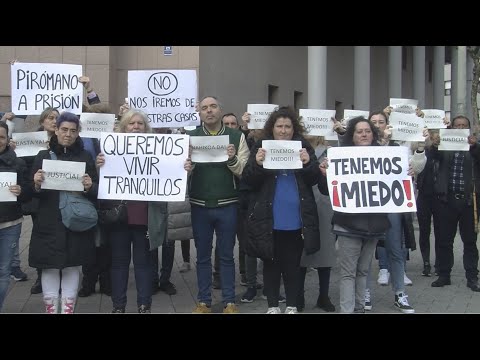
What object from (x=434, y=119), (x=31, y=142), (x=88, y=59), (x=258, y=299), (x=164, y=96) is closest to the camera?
(x=31, y=142)

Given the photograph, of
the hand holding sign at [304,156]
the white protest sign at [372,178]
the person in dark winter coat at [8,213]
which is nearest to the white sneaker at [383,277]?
the white protest sign at [372,178]

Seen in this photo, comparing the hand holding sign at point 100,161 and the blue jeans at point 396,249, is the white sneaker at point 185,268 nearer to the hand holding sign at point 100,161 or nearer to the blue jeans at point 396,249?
the blue jeans at point 396,249

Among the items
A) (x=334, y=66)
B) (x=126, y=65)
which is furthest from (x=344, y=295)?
(x=334, y=66)

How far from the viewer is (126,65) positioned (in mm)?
15352

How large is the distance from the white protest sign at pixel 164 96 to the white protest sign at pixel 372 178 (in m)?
2.30

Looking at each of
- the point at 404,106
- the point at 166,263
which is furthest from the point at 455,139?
the point at 166,263

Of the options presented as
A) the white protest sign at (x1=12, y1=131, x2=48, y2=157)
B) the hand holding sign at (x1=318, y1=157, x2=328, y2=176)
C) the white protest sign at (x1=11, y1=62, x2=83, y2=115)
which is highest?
the white protest sign at (x1=11, y1=62, x2=83, y2=115)

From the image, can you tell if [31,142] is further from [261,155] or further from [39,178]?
[261,155]

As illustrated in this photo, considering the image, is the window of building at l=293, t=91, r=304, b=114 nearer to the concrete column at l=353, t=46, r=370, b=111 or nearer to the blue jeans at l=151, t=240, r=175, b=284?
the concrete column at l=353, t=46, r=370, b=111

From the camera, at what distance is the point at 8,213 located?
18.6 ft

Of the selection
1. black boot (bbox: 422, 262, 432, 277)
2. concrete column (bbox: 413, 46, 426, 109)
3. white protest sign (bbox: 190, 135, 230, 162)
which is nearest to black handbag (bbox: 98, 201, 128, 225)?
white protest sign (bbox: 190, 135, 230, 162)

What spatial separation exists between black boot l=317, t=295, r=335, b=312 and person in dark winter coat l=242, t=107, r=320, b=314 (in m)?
0.89

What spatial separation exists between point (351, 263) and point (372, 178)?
0.80 metres

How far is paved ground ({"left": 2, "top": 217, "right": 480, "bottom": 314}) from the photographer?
6.91m
